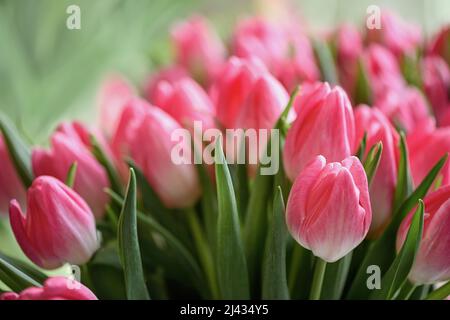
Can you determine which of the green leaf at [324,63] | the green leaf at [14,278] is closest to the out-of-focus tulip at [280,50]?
the green leaf at [324,63]

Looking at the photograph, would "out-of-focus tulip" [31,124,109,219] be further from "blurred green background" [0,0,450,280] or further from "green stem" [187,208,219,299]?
"blurred green background" [0,0,450,280]

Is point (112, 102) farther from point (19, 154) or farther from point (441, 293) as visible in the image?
point (441, 293)

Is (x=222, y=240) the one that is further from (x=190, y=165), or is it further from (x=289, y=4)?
(x=289, y=4)

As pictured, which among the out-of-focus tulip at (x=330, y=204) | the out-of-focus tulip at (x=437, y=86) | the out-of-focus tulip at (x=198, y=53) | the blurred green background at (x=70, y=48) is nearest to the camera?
the out-of-focus tulip at (x=330, y=204)

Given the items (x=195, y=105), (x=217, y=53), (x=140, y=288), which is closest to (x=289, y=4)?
(x=217, y=53)

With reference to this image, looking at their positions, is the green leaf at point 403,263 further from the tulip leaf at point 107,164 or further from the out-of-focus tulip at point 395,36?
the out-of-focus tulip at point 395,36

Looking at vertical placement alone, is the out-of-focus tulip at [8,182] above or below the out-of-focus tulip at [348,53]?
below

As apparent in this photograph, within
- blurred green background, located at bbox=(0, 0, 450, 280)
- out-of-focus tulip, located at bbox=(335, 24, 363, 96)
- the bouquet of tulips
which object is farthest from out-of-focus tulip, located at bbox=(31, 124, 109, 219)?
blurred green background, located at bbox=(0, 0, 450, 280)
